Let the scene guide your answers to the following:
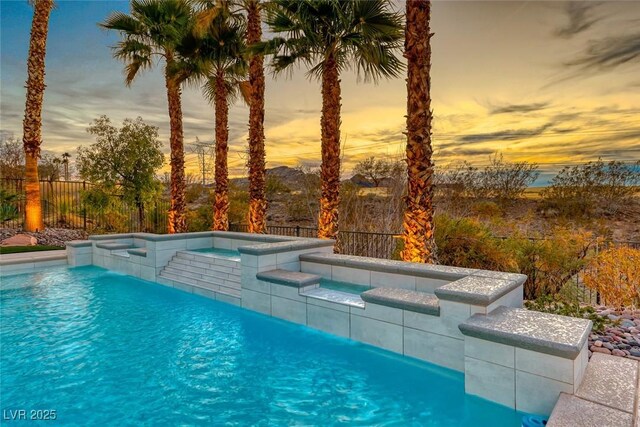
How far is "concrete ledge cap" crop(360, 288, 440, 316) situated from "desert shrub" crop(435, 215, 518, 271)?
391cm

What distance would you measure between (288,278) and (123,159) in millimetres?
10728

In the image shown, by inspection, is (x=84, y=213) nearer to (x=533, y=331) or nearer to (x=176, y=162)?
(x=176, y=162)

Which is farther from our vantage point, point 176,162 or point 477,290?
point 176,162

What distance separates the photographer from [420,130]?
19.9ft

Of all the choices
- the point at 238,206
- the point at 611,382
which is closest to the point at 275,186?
the point at 238,206

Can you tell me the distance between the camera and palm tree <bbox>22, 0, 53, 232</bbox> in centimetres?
1202

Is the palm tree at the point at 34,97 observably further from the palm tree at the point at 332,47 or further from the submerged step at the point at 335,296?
the submerged step at the point at 335,296

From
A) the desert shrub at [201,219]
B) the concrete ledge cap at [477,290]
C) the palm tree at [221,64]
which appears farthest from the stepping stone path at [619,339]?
the desert shrub at [201,219]

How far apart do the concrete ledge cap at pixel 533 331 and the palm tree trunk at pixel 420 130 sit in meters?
2.85

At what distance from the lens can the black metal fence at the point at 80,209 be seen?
13.0 metres

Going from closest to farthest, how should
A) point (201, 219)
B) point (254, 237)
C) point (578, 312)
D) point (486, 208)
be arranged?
1. point (578, 312)
2. point (254, 237)
3. point (201, 219)
4. point (486, 208)

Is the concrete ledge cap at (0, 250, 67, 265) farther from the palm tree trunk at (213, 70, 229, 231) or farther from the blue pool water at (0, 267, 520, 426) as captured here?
the palm tree trunk at (213, 70, 229, 231)

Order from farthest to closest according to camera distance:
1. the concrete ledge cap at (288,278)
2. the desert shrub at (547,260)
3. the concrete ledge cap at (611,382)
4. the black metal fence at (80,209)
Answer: the black metal fence at (80,209)
the desert shrub at (547,260)
the concrete ledge cap at (288,278)
the concrete ledge cap at (611,382)

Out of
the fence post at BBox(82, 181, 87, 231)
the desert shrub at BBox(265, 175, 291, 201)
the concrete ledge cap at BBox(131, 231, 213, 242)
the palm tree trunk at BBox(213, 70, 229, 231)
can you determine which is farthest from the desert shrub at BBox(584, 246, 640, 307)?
the fence post at BBox(82, 181, 87, 231)
